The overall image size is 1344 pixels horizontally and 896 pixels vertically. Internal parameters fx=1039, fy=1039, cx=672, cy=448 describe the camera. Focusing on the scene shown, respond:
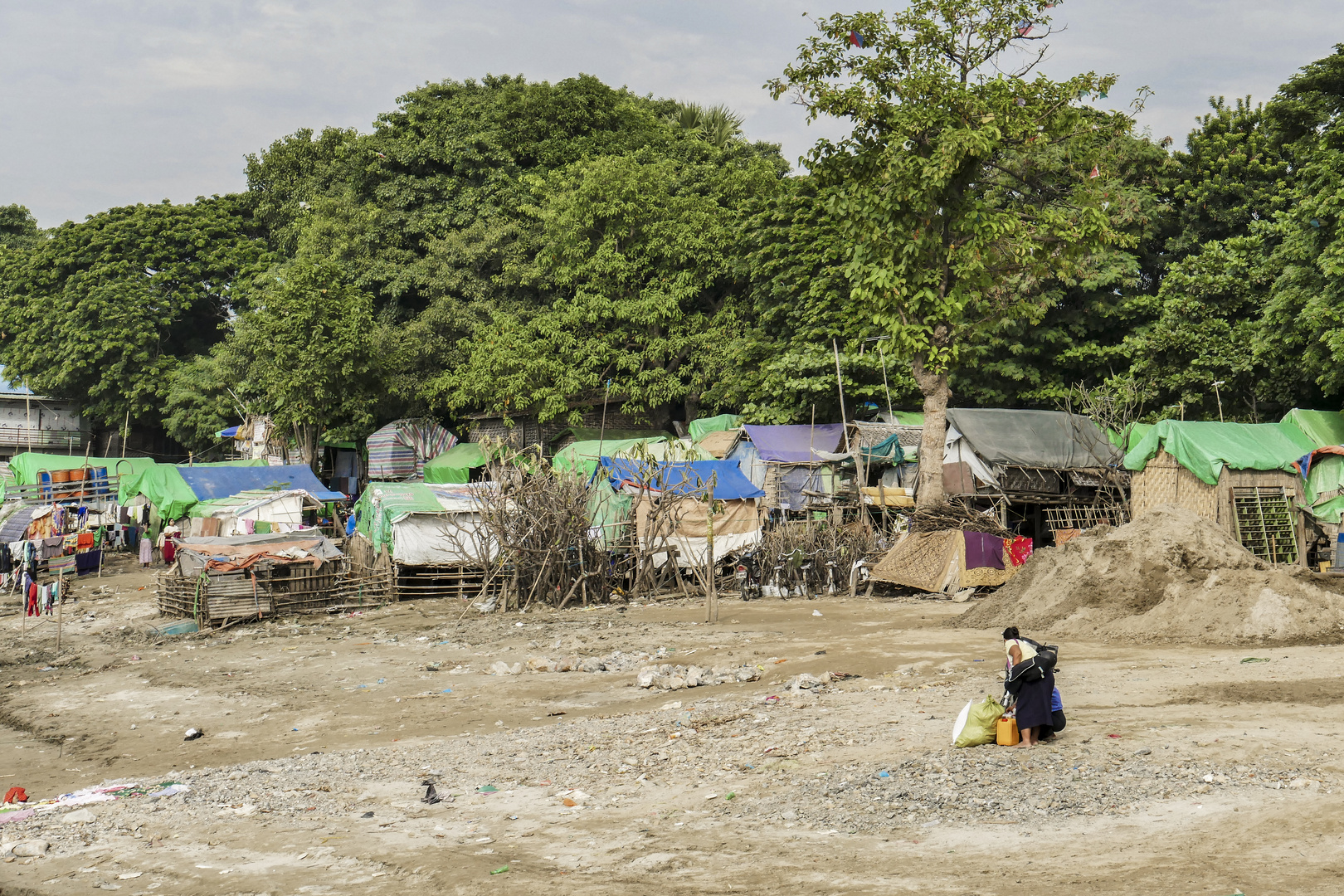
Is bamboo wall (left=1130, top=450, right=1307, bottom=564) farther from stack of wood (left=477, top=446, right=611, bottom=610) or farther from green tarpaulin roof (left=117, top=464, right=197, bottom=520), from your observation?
green tarpaulin roof (left=117, top=464, right=197, bottom=520)

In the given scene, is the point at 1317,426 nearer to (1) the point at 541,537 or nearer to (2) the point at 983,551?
(2) the point at 983,551

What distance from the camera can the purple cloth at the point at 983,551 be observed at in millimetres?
17875

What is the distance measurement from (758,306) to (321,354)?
13.9 metres

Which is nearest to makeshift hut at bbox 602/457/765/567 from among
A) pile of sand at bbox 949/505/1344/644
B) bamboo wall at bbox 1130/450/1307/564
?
pile of sand at bbox 949/505/1344/644

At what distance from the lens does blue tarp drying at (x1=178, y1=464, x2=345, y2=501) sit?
27219 mm

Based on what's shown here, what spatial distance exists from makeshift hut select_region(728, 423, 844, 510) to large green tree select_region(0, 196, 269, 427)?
2656cm

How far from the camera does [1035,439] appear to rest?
22797mm

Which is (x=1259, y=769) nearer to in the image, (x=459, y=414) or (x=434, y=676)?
(x=434, y=676)

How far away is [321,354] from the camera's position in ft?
107

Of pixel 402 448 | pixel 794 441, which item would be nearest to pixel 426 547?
pixel 794 441

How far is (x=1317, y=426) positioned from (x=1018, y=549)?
733cm

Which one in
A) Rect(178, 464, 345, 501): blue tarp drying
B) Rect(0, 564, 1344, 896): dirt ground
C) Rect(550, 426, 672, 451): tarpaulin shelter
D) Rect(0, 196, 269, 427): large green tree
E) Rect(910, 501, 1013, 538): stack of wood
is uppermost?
Rect(0, 196, 269, 427): large green tree

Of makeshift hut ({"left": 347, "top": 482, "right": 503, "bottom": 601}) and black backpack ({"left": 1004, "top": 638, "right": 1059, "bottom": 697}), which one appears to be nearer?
black backpack ({"left": 1004, "top": 638, "right": 1059, "bottom": 697})

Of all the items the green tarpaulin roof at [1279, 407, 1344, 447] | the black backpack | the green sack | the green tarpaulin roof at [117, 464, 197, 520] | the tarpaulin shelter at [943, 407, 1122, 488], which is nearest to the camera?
the black backpack
